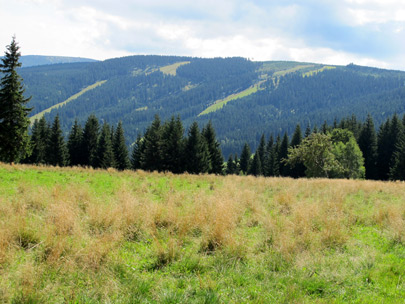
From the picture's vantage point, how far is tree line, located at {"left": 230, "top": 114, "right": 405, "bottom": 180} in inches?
1604

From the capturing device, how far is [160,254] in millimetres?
4668

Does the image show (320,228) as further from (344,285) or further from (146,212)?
(146,212)

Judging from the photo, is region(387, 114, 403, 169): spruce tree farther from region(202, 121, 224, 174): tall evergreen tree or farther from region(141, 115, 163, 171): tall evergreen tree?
Answer: region(141, 115, 163, 171): tall evergreen tree

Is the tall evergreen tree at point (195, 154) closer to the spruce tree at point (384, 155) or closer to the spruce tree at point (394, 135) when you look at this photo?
the spruce tree at point (384, 155)

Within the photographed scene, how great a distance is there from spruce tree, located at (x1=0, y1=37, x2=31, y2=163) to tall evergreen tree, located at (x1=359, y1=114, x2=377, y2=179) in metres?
62.7

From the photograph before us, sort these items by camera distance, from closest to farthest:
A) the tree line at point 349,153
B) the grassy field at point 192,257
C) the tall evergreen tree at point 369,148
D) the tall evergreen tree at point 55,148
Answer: the grassy field at point 192,257, the tree line at point 349,153, the tall evergreen tree at point 55,148, the tall evergreen tree at point 369,148

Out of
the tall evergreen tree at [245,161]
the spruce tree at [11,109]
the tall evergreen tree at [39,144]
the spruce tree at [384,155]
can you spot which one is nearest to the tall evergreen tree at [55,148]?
the tall evergreen tree at [39,144]

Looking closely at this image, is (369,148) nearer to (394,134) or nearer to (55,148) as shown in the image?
(394,134)

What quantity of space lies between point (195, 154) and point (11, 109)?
27111 mm

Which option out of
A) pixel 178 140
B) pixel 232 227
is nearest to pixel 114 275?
pixel 232 227

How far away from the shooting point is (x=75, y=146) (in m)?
58.6

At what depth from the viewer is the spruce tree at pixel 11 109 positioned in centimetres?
3047

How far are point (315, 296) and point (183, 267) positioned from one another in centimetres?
197

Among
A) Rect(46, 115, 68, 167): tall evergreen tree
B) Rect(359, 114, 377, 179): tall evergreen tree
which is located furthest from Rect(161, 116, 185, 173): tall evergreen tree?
Rect(359, 114, 377, 179): tall evergreen tree
